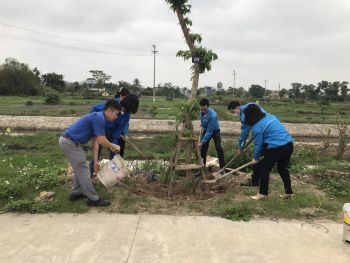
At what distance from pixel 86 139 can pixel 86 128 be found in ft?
0.51

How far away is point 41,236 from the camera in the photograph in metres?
4.37

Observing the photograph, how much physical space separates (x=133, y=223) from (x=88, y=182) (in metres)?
0.94

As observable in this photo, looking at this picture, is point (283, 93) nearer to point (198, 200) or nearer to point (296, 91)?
point (296, 91)

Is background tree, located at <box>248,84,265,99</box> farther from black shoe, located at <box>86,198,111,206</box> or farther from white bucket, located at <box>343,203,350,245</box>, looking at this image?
white bucket, located at <box>343,203,350,245</box>

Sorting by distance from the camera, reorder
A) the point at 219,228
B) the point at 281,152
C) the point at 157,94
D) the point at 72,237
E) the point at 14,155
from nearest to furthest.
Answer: the point at 72,237
the point at 219,228
the point at 281,152
the point at 14,155
the point at 157,94

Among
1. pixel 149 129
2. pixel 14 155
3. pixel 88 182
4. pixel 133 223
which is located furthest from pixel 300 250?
pixel 149 129

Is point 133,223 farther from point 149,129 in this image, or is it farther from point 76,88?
point 76,88

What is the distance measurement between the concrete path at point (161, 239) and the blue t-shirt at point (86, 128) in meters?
1.02

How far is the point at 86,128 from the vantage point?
5.19 m

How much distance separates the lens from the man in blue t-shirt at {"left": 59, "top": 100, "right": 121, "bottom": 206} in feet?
16.7

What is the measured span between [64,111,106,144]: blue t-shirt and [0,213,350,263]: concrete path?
102 centimetres

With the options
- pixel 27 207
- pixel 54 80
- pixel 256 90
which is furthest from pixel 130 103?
pixel 256 90

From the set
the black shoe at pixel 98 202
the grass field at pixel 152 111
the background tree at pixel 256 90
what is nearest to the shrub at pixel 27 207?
the black shoe at pixel 98 202

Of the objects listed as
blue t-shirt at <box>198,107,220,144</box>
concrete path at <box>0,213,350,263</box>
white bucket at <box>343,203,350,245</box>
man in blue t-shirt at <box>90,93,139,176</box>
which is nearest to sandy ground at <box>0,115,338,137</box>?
blue t-shirt at <box>198,107,220,144</box>
